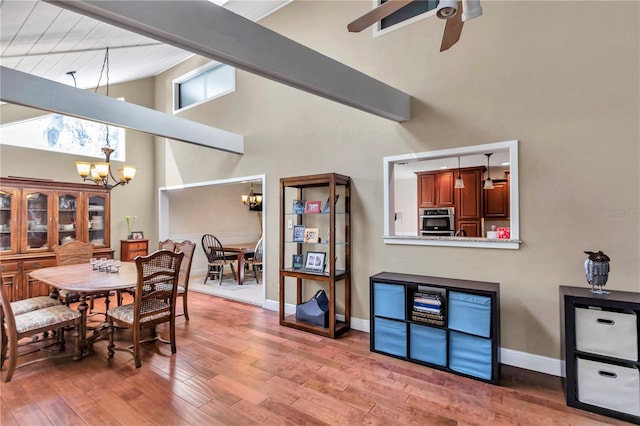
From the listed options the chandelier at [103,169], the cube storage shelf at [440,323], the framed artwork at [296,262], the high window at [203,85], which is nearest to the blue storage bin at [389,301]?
the cube storage shelf at [440,323]

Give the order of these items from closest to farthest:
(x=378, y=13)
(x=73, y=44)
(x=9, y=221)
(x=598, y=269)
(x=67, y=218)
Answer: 1. (x=378, y=13)
2. (x=598, y=269)
3. (x=73, y=44)
4. (x=9, y=221)
5. (x=67, y=218)

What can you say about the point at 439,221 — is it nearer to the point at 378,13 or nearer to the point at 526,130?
the point at 526,130

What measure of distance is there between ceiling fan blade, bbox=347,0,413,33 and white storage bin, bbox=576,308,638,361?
2385 mm

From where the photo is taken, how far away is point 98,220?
18.8 feet

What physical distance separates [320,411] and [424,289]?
1550mm

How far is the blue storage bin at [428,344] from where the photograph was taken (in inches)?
113

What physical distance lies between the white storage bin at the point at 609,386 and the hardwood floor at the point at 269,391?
0.11m

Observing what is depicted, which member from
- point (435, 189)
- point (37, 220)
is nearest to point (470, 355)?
point (435, 189)

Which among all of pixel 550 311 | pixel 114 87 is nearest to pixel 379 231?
pixel 550 311

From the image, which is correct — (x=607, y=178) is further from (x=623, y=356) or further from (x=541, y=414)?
(x=541, y=414)

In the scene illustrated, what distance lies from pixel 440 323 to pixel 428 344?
0.24 m

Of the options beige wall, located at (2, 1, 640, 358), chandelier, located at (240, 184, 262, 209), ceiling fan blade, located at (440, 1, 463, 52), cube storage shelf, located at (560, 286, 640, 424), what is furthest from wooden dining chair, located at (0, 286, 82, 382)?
chandelier, located at (240, 184, 262, 209)

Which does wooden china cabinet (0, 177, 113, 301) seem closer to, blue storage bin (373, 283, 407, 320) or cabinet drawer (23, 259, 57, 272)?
cabinet drawer (23, 259, 57, 272)

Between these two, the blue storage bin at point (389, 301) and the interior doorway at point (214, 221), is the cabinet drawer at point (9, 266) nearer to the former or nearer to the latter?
the interior doorway at point (214, 221)
